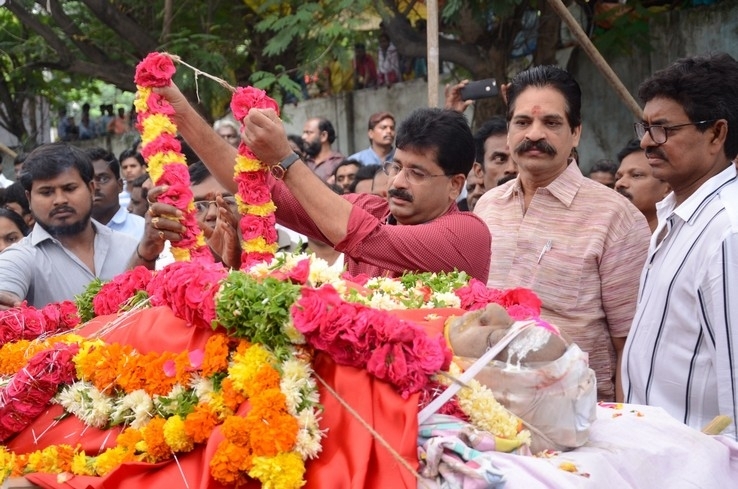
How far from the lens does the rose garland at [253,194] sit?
379 centimetres

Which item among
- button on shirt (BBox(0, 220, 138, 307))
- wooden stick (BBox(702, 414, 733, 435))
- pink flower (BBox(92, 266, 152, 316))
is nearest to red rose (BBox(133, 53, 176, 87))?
pink flower (BBox(92, 266, 152, 316))

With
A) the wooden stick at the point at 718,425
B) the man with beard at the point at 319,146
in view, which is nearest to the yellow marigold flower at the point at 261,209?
the wooden stick at the point at 718,425

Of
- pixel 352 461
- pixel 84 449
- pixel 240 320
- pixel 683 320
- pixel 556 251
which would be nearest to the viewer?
pixel 352 461

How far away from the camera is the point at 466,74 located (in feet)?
36.1

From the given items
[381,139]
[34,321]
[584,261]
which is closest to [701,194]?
[584,261]

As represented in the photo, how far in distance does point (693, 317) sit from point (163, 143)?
2.12 metres

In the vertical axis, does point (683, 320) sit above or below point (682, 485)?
above

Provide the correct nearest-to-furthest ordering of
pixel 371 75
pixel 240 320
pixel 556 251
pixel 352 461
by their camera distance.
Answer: pixel 352 461 → pixel 240 320 → pixel 556 251 → pixel 371 75

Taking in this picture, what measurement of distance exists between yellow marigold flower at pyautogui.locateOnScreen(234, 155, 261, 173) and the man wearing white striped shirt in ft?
4.80

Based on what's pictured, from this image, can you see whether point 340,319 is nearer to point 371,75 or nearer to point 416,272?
point 416,272

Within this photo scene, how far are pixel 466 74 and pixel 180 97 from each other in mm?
7339

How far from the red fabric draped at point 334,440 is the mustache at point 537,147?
1446mm

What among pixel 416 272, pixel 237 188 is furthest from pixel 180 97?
pixel 416 272

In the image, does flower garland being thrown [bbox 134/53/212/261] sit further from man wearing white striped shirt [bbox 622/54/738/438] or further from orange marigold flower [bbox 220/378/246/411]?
man wearing white striped shirt [bbox 622/54/738/438]
